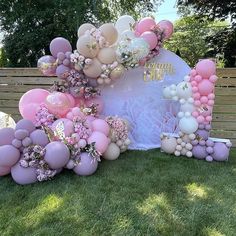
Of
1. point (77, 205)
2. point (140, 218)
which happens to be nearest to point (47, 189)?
point (77, 205)

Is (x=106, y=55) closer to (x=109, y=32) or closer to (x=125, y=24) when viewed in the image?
(x=109, y=32)

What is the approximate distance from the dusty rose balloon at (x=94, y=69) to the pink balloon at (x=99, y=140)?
27.7 inches

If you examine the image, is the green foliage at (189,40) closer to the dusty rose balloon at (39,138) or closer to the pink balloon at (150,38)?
the pink balloon at (150,38)

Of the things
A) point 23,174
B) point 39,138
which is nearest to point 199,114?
point 39,138

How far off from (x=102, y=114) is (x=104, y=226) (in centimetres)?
195

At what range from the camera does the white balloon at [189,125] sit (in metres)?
3.37

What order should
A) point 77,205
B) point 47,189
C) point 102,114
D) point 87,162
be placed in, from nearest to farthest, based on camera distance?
point 77,205 < point 47,189 < point 87,162 < point 102,114

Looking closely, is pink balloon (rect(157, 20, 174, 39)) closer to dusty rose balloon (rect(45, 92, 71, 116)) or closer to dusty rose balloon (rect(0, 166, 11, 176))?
dusty rose balloon (rect(45, 92, 71, 116))

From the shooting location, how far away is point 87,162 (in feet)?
9.68

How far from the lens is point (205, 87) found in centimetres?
334

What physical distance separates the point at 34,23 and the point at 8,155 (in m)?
7.75

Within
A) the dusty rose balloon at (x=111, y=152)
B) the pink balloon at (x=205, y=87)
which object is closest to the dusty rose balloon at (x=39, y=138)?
the dusty rose balloon at (x=111, y=152)

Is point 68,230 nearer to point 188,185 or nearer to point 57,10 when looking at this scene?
point 188,185

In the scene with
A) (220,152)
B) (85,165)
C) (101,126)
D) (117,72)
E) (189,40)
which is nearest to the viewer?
(85,165)
